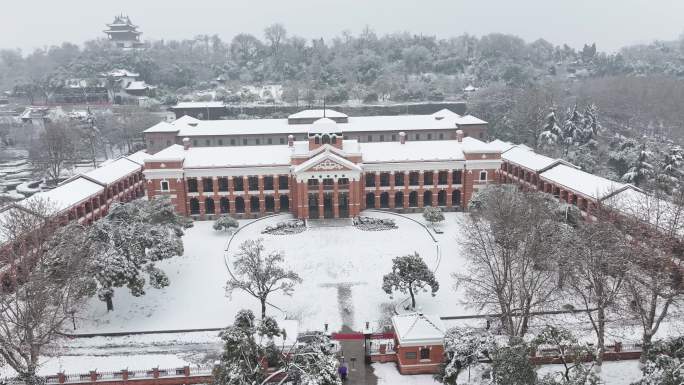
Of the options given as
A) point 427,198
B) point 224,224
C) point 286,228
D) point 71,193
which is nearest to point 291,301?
point 286,228

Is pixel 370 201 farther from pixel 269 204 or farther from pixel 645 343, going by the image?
pixel 645 343

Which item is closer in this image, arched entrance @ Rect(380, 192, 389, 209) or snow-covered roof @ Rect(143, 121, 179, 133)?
arched entrance @ Rect(380, 192, 389, 209)

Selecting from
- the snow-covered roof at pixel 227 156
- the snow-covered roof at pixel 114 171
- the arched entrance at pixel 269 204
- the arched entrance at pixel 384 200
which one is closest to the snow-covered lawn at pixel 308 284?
the arched entrance at pixel 269 204

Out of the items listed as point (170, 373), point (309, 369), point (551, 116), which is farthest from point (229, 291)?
point (551, 116)

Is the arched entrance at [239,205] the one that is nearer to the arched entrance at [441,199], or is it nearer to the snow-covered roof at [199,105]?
the arched entrance at [441,199]

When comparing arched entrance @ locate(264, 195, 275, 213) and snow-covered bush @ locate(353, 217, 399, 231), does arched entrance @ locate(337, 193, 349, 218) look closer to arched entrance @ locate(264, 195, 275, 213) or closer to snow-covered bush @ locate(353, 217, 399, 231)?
snow-covered bush @ locate(353, 217, 399, 231)

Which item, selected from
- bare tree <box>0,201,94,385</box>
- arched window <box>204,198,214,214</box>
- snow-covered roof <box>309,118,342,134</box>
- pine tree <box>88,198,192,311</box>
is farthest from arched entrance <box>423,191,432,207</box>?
bare tree <box>0,201,94,385</box>
